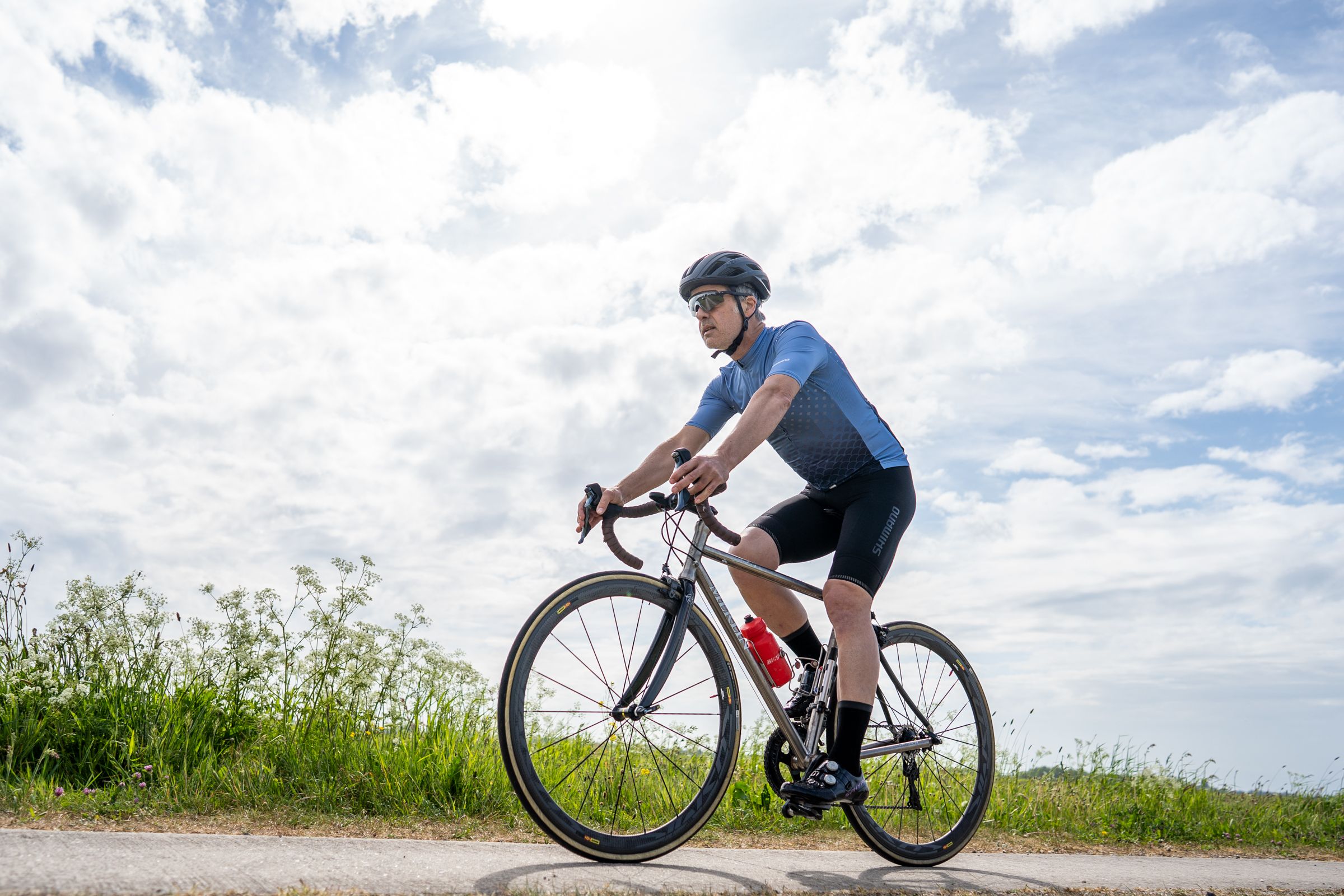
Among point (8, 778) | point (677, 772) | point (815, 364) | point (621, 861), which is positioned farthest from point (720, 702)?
point (8, 778)

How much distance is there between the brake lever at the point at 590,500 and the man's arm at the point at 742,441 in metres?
0.40

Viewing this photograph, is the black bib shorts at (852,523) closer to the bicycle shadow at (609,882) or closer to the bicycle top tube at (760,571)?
the bicycle top tube at (760,571)

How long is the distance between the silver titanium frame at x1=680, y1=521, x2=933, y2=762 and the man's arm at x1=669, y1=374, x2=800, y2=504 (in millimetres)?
384

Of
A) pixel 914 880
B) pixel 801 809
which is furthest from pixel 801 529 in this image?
pixel 914 880

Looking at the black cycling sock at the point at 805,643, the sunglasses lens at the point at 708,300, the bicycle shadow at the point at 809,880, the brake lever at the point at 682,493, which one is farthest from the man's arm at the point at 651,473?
the bicycle shadow at the point at 809,880

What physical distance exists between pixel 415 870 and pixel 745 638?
5.46ft

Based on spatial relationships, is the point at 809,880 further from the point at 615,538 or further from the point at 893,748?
the point at 615,538

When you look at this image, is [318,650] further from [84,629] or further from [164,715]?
[84,629]

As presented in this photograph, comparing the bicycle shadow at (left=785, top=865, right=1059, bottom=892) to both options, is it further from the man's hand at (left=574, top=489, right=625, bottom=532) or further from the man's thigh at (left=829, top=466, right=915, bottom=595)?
Result: the man's hand at (left=574, top=489, right=625, bottom=532)

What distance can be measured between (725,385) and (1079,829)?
4.48 meters

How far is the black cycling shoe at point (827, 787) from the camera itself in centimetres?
395

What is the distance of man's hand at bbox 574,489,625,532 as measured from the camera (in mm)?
3938

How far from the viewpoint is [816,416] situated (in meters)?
4.45

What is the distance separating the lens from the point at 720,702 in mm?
Answer: 3939
